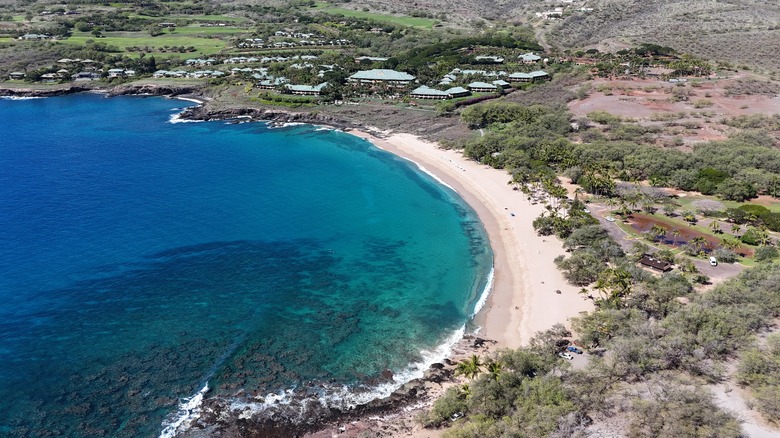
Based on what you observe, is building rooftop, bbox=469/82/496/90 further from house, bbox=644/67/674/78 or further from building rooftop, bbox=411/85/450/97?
house, bbox=644/67/674/78

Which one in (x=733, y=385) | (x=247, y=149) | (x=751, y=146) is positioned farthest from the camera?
(x=247, y=149)

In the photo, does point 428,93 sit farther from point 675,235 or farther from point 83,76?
point 83,76

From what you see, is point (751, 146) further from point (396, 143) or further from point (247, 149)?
point (247, 149)

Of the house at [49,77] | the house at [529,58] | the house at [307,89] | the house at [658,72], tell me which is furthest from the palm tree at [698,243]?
the house at [49,77]

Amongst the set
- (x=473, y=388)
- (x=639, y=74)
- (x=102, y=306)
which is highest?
(x=639, y=74)

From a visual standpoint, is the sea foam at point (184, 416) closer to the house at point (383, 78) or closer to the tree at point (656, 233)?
the tree at point (656, 233)

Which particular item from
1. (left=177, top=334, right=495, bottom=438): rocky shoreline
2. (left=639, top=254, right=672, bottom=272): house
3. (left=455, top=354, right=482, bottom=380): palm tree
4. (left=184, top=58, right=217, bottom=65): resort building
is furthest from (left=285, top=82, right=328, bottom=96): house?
(left=455, top=354, right=482, bottom=380): palm tree

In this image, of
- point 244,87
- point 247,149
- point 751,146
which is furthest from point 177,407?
point 244,87

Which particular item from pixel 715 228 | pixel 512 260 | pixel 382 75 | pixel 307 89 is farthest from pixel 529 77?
pixel 512 260
